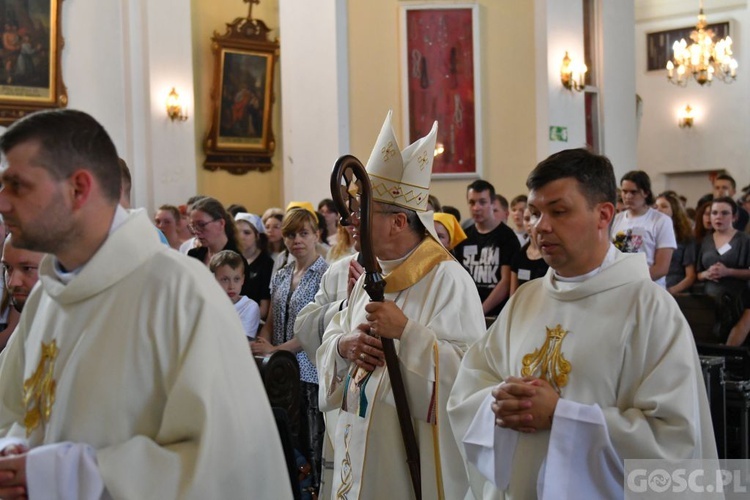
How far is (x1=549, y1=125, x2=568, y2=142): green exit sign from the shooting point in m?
12.3

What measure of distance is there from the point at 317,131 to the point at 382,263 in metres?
7.93

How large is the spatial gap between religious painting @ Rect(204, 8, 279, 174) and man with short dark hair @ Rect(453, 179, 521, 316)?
8.65 m

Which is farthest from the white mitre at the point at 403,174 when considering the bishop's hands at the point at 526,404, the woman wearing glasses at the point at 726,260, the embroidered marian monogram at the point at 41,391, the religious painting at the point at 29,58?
the religious painting at the point at 29,58

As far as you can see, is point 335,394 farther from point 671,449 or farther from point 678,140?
point 678,140

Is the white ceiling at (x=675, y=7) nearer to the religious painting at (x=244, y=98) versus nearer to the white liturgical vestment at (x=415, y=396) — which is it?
the religious painting at (x=244, y=98)

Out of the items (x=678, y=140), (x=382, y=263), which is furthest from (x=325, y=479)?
(x=678, y=140)

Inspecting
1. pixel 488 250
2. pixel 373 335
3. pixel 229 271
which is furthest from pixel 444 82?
pixel 373 335

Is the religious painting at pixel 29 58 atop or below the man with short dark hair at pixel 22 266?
atop

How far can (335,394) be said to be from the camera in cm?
414

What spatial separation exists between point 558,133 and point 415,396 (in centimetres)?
909

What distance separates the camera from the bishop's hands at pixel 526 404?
287 cm

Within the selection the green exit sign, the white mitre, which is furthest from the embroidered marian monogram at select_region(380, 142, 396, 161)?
the green exit sign

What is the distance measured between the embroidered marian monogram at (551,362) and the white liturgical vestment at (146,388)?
100 cm

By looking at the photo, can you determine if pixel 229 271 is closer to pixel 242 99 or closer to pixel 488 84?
pixel 488 84
